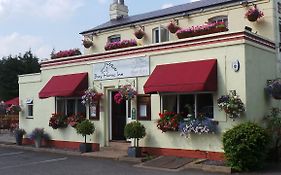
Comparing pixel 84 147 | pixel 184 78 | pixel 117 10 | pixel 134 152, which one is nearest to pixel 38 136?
pixel 84 147

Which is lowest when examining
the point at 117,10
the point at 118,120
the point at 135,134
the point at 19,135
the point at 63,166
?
the point at 63,166

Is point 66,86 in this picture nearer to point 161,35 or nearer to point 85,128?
point 85,128

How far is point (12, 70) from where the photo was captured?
4484 cm

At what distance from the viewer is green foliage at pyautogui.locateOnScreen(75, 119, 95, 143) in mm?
17297

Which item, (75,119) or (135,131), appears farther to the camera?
(75,119)

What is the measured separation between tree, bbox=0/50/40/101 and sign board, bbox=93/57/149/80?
27.8m

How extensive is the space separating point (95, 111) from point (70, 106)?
2239 mm

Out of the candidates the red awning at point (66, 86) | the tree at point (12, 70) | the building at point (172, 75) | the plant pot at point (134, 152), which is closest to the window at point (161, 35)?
the building at point (172, 75)

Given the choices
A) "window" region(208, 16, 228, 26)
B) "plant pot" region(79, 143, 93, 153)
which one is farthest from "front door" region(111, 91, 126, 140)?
"window" region(208, 16, 228, 26)

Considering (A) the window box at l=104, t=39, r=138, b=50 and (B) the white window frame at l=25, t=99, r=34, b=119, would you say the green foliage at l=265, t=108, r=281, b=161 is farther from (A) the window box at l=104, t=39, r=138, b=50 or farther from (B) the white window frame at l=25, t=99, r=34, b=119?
(B) the white window frame at l=25, t=99, r=34, b=119

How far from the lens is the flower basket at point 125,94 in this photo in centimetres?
1622

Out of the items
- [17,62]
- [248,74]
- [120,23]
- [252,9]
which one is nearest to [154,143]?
[248,74]

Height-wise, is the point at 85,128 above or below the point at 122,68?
below

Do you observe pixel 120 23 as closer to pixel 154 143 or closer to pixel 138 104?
pixel 138 104
